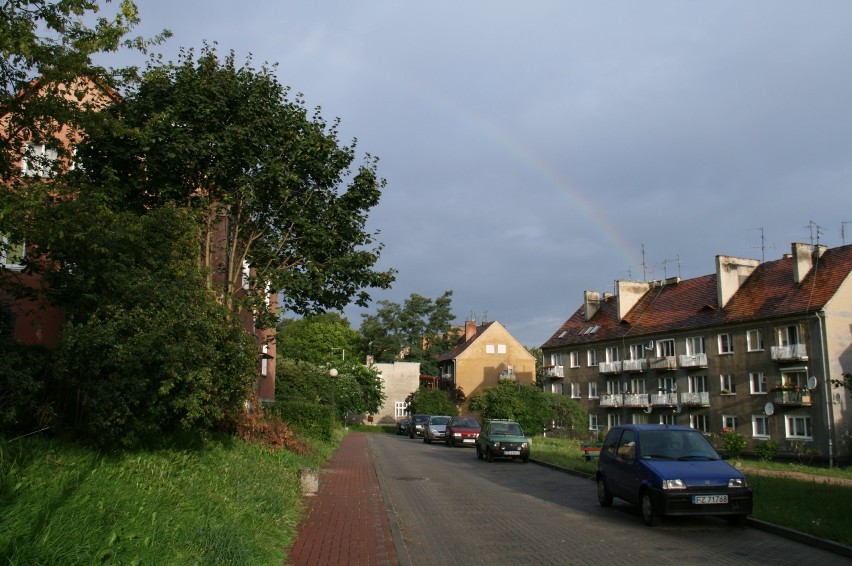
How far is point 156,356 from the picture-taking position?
8867mm

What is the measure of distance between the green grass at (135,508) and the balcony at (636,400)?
44696mm

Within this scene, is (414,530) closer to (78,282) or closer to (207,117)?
(78,282)

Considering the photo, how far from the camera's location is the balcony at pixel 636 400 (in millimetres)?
52031

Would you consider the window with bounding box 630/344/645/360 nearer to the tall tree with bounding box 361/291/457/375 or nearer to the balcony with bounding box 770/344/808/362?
the balcony with bounding box 770/344/808/362

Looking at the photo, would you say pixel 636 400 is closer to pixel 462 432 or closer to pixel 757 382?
pixel 757 382

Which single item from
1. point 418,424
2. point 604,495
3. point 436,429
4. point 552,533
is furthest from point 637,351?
point 552,533

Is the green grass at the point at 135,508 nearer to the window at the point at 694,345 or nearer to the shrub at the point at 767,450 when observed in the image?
the shrub at the point at 767,450

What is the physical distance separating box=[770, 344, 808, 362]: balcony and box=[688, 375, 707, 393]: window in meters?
6.40

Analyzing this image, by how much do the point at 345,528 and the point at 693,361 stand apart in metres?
42.5

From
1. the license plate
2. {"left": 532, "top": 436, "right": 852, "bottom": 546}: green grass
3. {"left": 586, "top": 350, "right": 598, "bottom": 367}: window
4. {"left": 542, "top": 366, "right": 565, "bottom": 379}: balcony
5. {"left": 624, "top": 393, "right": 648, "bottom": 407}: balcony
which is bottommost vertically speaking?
{"left": 532, "top": 436, "right": 852, "bottom": 546}: green grass

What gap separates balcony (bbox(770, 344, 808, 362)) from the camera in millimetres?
40594

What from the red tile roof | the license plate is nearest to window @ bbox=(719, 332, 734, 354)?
the red tile roof

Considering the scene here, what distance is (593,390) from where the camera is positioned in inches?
2343

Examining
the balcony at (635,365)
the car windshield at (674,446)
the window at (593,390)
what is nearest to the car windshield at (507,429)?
the car windshield at (674,446)
